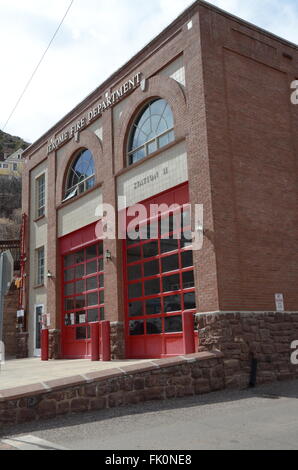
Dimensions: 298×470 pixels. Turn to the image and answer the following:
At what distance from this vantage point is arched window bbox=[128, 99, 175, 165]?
48.2 feet

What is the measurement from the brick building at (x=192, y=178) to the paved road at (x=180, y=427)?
312 centimetres

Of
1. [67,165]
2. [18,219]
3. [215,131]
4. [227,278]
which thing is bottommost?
[227,278]

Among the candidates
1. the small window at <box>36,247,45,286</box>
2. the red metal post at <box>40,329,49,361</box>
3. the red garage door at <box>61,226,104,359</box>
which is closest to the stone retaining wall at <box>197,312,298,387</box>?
the red garage door at <box>61,226,104,359</box>

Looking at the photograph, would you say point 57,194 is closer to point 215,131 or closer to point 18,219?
point 215,131

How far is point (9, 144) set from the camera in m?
113

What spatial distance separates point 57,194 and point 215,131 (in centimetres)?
947

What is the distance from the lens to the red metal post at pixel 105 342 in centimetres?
1445

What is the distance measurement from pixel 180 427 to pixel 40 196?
16928 mm

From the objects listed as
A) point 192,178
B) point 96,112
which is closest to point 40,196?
point 96,112

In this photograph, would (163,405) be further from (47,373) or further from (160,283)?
(160,283)

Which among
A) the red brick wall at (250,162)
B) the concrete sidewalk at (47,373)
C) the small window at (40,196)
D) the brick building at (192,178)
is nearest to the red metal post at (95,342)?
the brick building at (192,178)

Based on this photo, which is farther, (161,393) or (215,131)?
(215,131)
